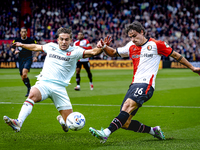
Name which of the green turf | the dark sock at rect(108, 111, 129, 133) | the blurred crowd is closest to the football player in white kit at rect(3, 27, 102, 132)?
the green turf

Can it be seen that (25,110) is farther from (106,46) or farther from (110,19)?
(110,19)

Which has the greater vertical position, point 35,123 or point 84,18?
point 84,18

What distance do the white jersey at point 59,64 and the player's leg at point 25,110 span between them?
0.37 m

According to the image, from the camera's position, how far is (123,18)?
34.0m

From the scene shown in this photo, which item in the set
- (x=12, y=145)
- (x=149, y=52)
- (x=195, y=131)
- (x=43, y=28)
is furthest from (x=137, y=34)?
(x=43, y=28)

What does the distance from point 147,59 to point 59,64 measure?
1.48 m

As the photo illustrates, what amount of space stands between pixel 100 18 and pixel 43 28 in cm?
630

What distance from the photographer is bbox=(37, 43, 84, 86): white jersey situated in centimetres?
517

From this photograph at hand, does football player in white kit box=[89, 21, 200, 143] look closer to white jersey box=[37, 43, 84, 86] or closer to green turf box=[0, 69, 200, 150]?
green turf box=[0, 69, 200, 150]

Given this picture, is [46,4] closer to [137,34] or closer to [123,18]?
[123,18]

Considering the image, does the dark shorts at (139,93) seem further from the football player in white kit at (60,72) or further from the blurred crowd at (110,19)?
the blurred crowd at (110,19)

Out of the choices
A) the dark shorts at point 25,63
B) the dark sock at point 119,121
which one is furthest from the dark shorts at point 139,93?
the dark shorts at point 25,63

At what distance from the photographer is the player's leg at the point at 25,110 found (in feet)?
14.5

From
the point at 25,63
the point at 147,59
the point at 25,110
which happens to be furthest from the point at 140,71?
the point at 25,63
